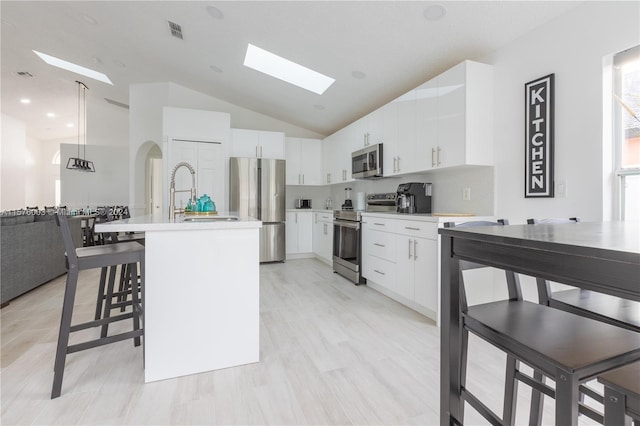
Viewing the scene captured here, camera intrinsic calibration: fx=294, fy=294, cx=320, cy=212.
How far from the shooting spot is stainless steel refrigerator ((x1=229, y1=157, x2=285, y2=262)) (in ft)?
16.0

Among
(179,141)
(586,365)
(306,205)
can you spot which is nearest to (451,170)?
(586,365)

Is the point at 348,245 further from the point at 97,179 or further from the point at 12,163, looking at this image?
the point at 12,163

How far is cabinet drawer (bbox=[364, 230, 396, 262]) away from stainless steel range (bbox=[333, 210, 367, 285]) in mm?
210

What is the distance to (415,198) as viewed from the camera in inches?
130

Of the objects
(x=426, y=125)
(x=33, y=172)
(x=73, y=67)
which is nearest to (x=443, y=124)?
(x=426, y=125)

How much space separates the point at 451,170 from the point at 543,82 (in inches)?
40.6

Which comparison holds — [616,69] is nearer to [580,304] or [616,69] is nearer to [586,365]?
[580,304]

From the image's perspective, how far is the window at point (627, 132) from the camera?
184 centimetres

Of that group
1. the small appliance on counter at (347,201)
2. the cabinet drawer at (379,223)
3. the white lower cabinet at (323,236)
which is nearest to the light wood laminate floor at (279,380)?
the cabinet drawer at (379,223)

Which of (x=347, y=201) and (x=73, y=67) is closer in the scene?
(x=347, y=201)

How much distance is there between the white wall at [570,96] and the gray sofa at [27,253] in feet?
15.7

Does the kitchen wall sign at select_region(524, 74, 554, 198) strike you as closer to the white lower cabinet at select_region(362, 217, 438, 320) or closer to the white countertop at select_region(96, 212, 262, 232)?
the white lower cabinet at select_region(362, 217, 438, 320)

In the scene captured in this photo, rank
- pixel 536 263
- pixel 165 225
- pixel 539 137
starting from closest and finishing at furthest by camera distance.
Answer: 1. pixel 536 263
2. pixel 165 225
3. pixel 539 137

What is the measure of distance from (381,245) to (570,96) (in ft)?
6.65
